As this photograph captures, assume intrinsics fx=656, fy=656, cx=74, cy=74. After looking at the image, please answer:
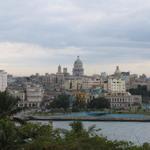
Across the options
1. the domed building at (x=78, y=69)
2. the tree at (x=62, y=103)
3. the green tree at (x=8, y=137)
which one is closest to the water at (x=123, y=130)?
the green tree at (x=8, y=137)

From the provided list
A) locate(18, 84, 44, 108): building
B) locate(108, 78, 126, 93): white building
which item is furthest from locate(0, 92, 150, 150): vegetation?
locate(108, 78, 126, 93): white building

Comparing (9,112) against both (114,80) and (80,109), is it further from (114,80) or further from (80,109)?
(114,80)

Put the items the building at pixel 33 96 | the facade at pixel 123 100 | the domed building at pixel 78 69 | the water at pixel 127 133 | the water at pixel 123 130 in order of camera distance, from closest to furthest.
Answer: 1. the water at pixel 127 133
2. the water at pixel 123 130
3. the facade at pixel 123 100
4. the building at pixel 33 96
5. the domed building at pixel 78 69

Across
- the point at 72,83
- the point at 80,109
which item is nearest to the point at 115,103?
the point at 80,109

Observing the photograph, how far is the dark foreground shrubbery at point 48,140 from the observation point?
44.2 feet

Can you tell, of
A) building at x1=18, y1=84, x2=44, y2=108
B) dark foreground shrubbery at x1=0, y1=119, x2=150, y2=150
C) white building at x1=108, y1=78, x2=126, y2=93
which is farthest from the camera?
white building at x1=108, y1=78, x2=126, y2=93

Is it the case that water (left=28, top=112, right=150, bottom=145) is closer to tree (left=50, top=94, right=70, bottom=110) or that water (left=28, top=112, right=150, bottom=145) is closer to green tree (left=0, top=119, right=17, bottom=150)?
green tree (left=0, top=119, right=17, bottom=150)

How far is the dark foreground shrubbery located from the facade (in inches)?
3955

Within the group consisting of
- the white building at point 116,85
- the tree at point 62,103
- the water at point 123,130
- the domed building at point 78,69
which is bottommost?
the water at point 123,130

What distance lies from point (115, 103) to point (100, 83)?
3691 centimetres

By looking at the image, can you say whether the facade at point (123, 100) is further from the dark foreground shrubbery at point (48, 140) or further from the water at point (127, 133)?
the dark foreground shrubbery at point (48, 140)

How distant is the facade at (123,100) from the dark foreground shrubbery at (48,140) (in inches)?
3955

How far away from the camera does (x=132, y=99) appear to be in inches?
4722

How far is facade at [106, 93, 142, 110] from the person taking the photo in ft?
389
